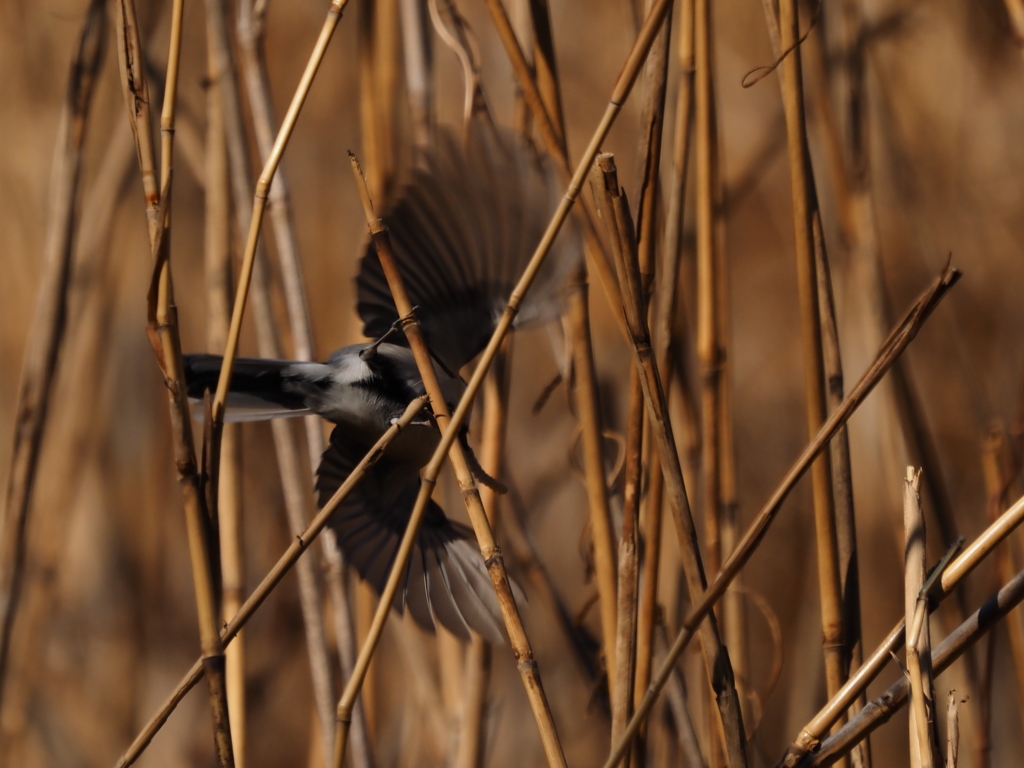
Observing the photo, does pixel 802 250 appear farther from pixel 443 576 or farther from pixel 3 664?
pixel 3 664

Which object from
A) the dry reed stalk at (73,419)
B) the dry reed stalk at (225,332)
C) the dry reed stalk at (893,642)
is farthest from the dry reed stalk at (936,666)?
the dry reed stalk at (73,419)

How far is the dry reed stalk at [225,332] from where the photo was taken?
2.20 feet

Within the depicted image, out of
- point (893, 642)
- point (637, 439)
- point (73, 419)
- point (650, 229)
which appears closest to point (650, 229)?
point (650, 229)

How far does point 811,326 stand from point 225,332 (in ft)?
1.56

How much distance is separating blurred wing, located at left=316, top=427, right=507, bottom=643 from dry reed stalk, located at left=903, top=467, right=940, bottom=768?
32 centimetres

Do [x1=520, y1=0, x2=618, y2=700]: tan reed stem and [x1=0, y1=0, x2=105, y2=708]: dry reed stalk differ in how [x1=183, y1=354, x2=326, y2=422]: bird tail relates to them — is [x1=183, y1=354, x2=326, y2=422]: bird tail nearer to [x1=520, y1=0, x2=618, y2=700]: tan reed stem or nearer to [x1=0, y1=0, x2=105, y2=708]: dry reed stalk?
[x1=520, y1=0, x2=618, y2=700]: tan reed stem

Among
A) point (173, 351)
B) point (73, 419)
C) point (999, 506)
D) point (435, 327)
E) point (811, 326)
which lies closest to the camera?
point (173, 351)

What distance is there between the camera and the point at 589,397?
1.53 feet

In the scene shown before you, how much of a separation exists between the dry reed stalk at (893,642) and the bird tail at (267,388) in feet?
1.06

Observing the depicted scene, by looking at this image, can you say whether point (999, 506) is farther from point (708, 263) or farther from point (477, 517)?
point (477, 517)

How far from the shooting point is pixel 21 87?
99 centimetres

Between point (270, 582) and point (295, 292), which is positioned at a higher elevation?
point (295, 292)

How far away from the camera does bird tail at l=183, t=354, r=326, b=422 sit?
485mm

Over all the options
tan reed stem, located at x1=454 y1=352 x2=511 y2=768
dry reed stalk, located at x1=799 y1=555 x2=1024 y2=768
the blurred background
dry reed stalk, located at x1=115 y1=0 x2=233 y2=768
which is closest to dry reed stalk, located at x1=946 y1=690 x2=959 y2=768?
dry reed stalk, located at x1=799 y1=555 x2=1024 y2=768
